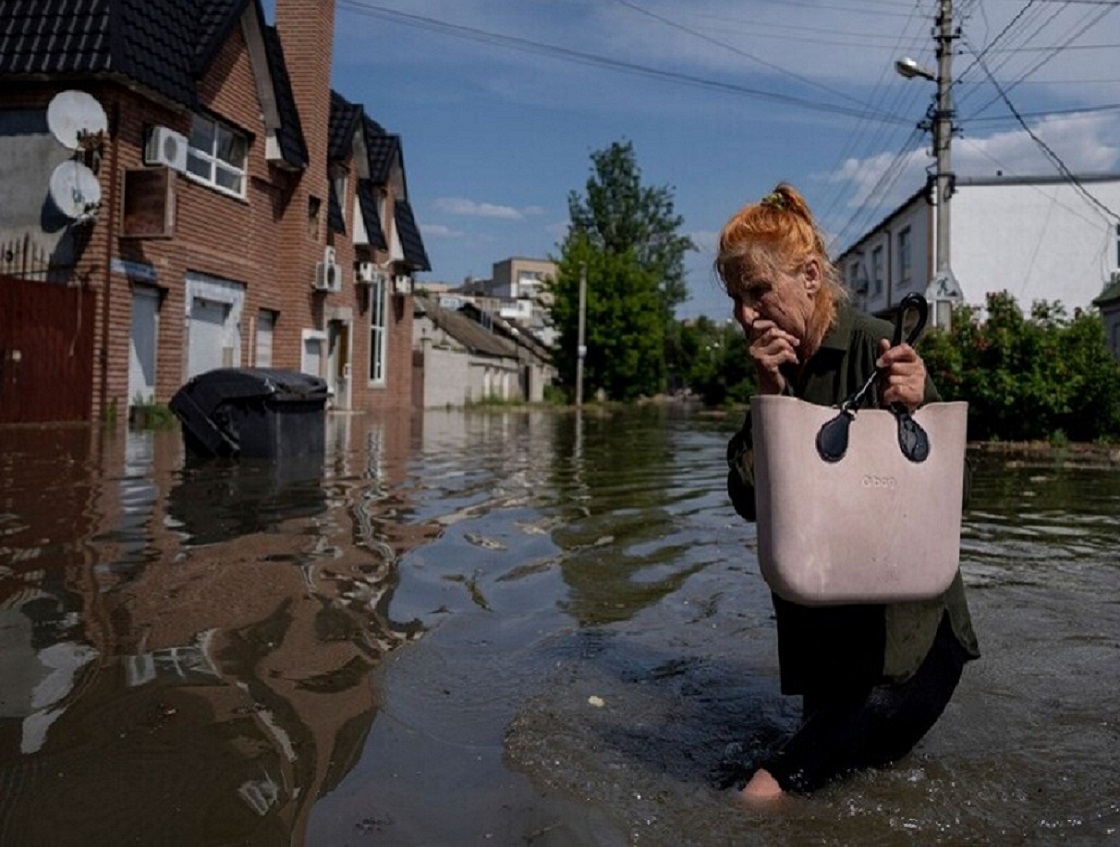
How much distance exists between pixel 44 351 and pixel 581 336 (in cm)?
3926

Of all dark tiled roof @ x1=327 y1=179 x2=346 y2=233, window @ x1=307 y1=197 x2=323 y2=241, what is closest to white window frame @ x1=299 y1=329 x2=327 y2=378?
window @ x1=307 y1=197 x2=323 y2=241

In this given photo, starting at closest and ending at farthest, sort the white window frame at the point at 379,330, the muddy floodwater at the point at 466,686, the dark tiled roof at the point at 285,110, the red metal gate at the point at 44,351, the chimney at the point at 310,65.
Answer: the muddy floodwater at the point at 466,686, the red metal gate at the point at 44,351, the dark tiled roof at the point at 285,110, the chimney at the point at 310,65, the white window frame at the point at 379,330

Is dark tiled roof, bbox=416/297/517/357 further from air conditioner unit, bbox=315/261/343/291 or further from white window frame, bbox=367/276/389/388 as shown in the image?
air conditioner unit, bbox=315/261/343/291

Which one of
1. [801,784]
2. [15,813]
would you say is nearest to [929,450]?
[801,784]

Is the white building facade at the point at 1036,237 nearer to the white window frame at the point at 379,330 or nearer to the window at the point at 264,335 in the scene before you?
the white window frame at the point at 379,330

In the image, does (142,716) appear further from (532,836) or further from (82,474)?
(82,474)

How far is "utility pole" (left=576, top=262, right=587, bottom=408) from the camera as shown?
53094mm

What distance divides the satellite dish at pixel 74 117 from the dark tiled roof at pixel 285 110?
651cm

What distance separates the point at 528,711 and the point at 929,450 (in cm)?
161

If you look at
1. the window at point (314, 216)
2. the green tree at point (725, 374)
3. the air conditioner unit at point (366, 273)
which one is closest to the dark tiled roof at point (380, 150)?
the air conditioner unit at point (366, 273)

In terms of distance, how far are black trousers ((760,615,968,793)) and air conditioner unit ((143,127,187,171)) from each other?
Answer: 17.1 m

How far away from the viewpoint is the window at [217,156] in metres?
20.3

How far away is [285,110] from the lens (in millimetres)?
23500

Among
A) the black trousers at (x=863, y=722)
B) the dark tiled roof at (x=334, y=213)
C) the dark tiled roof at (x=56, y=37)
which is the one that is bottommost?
the black trousers at (x=863, y=722)
